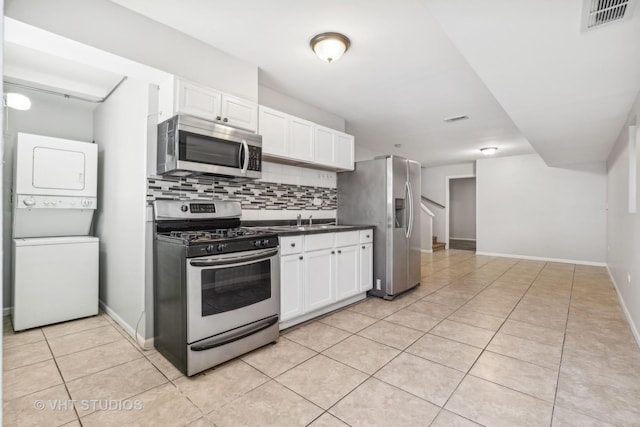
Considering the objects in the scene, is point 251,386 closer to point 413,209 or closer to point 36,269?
point 36,269

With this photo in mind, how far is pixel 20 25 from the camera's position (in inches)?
77.7

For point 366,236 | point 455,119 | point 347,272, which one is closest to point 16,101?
point 347,272

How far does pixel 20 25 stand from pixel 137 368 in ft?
A: 7.75

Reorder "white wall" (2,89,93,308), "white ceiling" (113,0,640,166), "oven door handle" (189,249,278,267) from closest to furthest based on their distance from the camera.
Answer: "white ceiling" (113,0,640,166), "oven door handle" (189,249,278,267), "white wall" (2,89,93,308)

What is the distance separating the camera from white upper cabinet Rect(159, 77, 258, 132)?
249 centimetres

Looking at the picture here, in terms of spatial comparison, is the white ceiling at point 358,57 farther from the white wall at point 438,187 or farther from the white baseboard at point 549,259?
the white wall at point 438,187

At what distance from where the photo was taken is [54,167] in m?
3.31

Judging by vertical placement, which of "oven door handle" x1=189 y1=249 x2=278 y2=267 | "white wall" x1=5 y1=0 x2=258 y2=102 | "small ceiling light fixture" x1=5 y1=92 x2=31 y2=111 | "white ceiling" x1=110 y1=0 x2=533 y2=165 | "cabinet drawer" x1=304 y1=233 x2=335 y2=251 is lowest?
"oven door handle" x1=189 y1=249 x2=278 y2=267

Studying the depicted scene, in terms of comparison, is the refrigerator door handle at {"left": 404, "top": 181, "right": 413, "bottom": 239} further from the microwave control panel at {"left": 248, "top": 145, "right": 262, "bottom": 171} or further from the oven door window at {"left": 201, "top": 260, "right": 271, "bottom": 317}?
the oven door window at {"left": 201, "top": 260, "right": 271, "bottom": 317}

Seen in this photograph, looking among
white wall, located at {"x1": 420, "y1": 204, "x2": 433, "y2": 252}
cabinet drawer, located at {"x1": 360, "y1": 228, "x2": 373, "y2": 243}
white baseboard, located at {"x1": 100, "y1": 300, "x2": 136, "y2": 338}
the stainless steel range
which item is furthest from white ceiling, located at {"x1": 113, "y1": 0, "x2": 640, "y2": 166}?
white wall, located at {"x1": 420, "y1": 204, "x2": 433, "y2": 252}

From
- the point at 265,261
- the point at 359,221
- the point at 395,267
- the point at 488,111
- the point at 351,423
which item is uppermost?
the point at 488,111

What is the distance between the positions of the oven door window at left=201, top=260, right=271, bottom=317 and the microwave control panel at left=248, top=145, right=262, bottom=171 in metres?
0.86

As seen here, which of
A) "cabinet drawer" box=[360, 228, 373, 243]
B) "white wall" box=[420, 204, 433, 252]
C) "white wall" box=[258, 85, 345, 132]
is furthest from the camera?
"white wall" box=[420, 204, 433, 252]

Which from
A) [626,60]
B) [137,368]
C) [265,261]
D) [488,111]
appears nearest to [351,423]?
[265,261]
